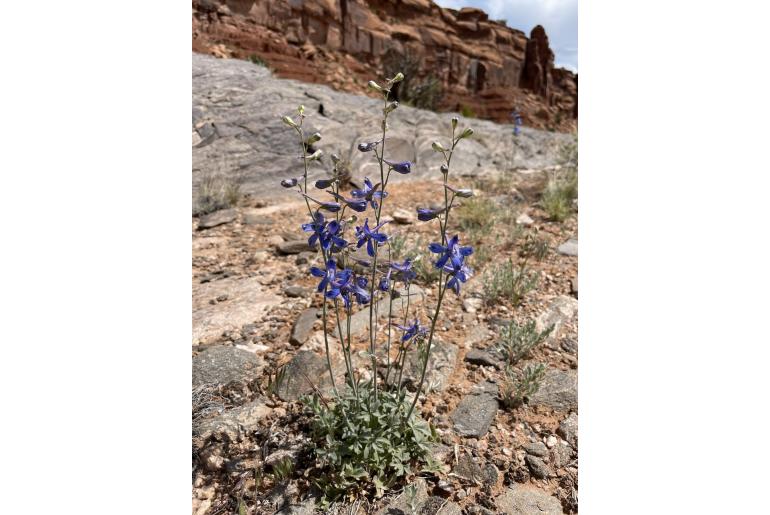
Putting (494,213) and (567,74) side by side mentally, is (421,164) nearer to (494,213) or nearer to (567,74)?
(494,213)

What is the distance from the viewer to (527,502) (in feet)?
5.53

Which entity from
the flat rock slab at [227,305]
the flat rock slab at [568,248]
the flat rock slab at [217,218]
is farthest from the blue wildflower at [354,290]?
the flat rock slab at [217,218]

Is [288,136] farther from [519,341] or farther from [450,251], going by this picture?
[450,251]

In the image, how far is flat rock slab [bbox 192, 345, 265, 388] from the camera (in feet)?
7.43

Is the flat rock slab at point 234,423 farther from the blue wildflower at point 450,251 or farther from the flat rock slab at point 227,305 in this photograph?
the blue wildflower at point 450,251

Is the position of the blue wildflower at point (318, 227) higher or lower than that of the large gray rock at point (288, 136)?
lower

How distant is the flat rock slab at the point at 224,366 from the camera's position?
2.26 meters

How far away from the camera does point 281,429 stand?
6.45ft

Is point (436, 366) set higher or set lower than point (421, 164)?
lower

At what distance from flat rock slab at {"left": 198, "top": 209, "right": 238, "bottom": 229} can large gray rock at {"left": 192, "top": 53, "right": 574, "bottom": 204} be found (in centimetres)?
57

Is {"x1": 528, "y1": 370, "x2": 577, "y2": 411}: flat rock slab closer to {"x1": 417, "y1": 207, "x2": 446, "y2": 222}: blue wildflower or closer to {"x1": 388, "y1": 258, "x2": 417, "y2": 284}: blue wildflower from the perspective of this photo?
{"x1": 388, "y1": 258, "x2": 417, "y2": 284}: blue wildflower

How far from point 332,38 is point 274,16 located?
7.05ft

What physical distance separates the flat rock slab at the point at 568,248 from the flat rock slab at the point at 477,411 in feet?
5.79

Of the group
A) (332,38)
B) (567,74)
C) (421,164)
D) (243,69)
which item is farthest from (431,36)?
(421,164)
